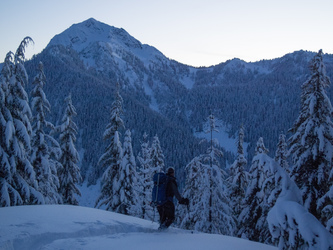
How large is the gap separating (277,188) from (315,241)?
4.48 feet

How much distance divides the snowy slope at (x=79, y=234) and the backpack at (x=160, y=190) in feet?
2.63

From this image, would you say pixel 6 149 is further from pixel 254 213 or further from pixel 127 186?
pixel 254 213

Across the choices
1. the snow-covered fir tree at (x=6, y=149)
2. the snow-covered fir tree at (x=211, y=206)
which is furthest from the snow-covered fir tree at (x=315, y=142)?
the snow-covered fir tree at (x=6, y=149)

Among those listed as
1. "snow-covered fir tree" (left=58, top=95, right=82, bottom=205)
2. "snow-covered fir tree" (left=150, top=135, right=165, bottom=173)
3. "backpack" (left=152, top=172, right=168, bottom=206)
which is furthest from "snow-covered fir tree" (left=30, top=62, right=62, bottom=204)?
"snow-covered fir tree" (left=150, top=135, right=165, bottom=173)

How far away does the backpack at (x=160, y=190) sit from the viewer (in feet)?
26.2

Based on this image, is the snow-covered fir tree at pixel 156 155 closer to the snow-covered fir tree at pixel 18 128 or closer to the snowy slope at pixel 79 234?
the snow-covered fir tree at pixel 18 128

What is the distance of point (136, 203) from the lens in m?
21.2

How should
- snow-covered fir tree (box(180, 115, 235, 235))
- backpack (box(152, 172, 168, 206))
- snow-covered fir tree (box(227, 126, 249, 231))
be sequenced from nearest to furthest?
backpack (box(152, 172, 168, 206)) < snow-covered fir tree (box(180, 115, 235, 235)) < snow-covered fir tree (box(227, 126, 249, 231))

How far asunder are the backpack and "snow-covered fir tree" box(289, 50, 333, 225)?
700cm

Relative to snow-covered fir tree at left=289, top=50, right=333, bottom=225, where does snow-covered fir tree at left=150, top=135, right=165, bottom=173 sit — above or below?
below

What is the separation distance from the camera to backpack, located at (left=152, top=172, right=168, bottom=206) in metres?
7.98

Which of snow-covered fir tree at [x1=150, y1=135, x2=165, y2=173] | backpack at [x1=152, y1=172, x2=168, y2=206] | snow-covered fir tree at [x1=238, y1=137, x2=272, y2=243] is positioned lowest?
snow-covered fir tree at [x1=238, y1=137, x2=272, y2=243]

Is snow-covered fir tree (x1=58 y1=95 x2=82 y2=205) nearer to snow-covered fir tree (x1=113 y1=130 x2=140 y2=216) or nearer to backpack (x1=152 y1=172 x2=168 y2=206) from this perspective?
snow-covered fir tree (x1=113 y1=130 x2=140 y2=216)

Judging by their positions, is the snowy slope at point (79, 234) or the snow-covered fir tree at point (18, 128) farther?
the snow-covered fir tree at point (18, 128)
